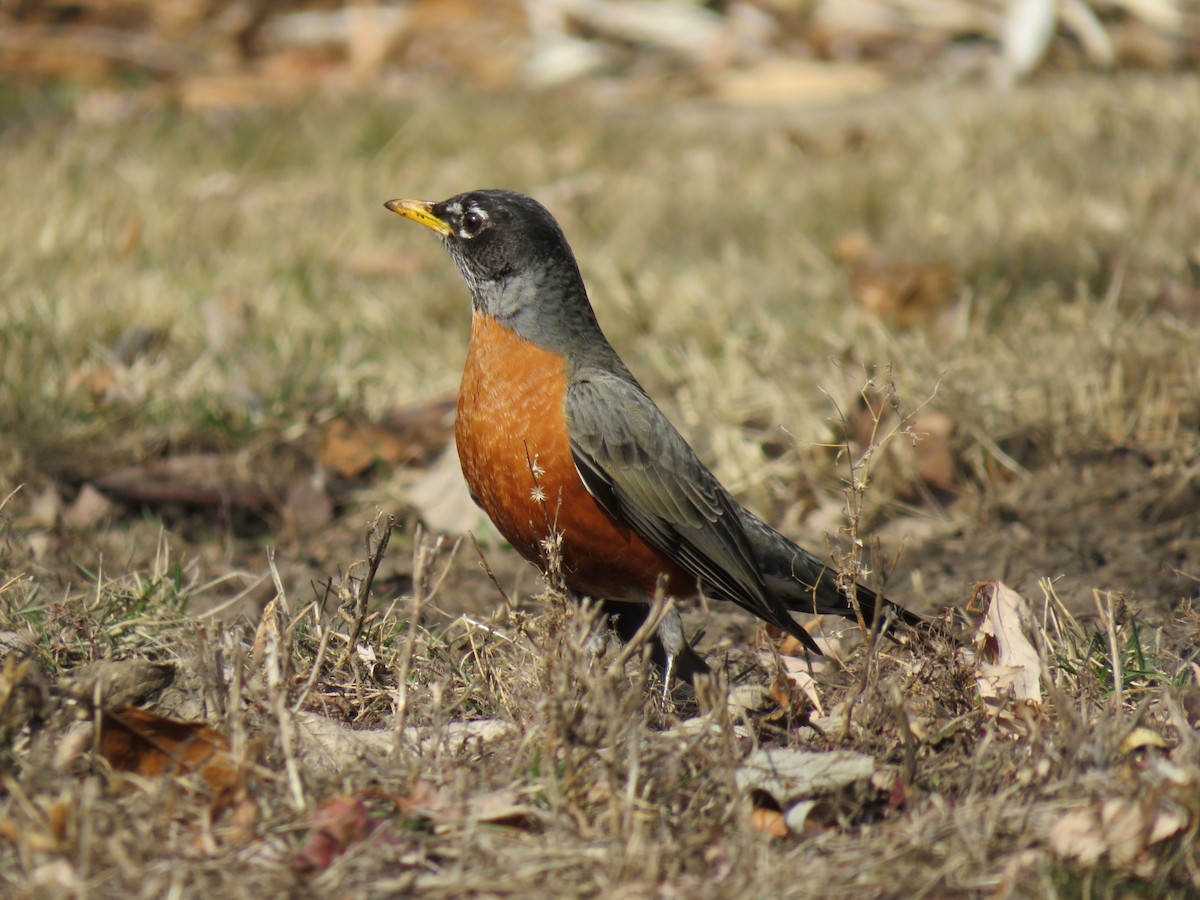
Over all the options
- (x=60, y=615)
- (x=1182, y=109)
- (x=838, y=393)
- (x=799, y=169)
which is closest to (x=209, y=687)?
(x=60, y=615)

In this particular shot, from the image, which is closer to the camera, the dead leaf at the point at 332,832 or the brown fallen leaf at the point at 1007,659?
the dead leaf at the point at 332,832

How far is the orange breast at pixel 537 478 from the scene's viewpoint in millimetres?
3305

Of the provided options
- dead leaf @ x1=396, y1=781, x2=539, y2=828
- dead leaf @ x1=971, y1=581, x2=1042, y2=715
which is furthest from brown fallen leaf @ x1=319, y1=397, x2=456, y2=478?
dead leaf @ x1=396, y1=781, x2=539, y2=828

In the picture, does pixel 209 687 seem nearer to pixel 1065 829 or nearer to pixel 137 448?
pixel 1065 829

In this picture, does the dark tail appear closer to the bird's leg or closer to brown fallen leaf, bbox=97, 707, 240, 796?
the bird's leg

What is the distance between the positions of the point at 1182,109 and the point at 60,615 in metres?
6.85

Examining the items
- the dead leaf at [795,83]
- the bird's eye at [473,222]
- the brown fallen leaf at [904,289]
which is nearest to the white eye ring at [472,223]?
the bird's eye at [473,222]

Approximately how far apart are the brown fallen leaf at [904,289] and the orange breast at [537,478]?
A: 2.35m

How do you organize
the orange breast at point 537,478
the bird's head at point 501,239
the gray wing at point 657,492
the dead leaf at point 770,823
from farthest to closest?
1. the bird's head at point 501,239
2. the gray wing at point 657,492
3. the orange breast at point 537,478
4. the dead leaf at point 770,823

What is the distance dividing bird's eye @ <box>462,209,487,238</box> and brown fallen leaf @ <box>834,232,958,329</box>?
2.08 metres

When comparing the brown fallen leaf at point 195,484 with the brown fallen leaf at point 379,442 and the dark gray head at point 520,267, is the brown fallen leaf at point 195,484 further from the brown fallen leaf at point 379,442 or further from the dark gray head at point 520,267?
the dark gray head at point 520,267

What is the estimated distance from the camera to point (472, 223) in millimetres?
4008

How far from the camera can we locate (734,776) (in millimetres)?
2307

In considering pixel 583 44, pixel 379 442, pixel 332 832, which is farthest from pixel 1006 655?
pixel 583 44
